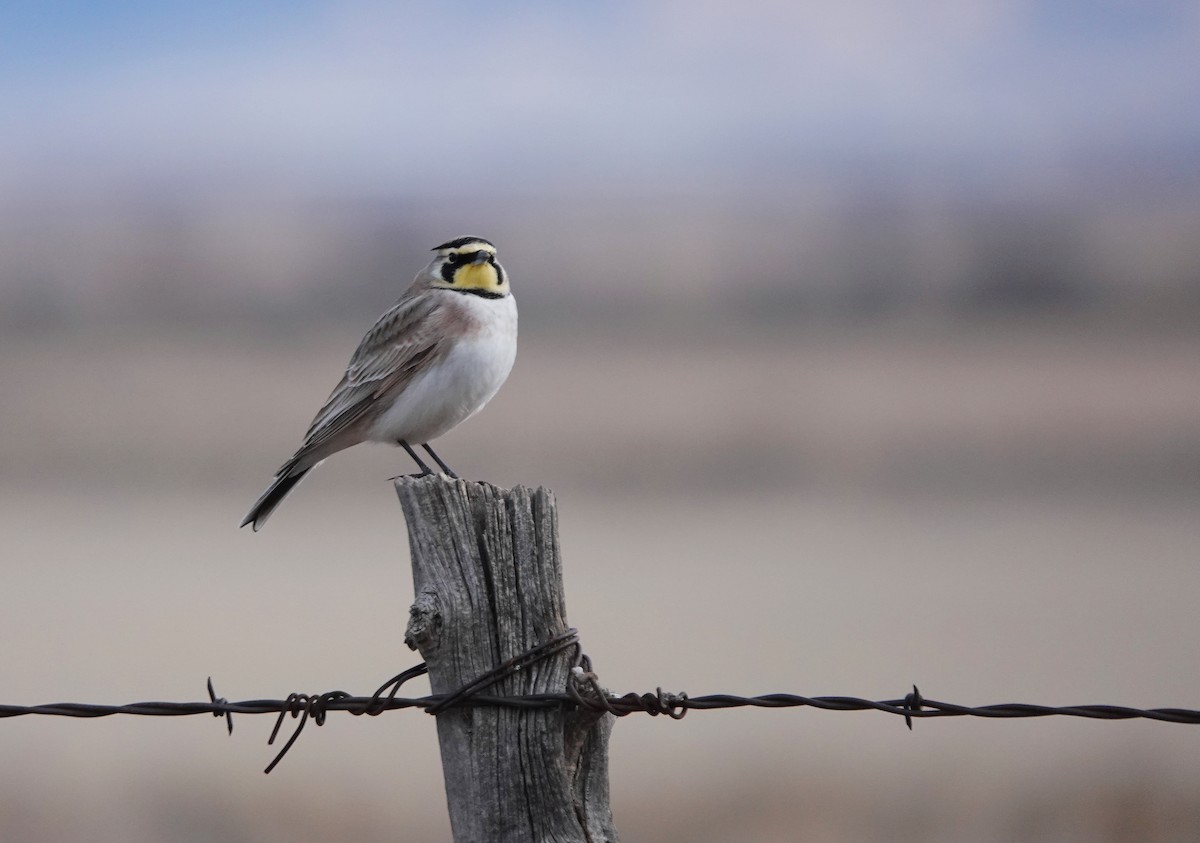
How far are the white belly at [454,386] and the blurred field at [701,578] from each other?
4953 mm

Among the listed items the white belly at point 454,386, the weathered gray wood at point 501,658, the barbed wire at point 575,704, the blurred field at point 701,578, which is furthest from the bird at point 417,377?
the blurred field at point 701,578

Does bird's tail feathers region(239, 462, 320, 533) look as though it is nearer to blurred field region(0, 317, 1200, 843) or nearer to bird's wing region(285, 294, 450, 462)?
bird's wing region(285, 294, 450, 462)

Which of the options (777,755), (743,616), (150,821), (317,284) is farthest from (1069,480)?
(317,284)

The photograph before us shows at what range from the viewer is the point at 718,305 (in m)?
67.2

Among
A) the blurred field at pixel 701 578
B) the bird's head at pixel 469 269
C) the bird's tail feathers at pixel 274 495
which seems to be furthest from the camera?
the blurred field at pixel 701 578

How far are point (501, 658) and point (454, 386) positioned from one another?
3522 mm

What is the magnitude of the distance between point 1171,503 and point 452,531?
30.1m

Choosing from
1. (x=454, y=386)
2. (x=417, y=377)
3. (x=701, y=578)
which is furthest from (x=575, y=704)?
(x=701, y=578)

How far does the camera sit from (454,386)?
811 centimetres

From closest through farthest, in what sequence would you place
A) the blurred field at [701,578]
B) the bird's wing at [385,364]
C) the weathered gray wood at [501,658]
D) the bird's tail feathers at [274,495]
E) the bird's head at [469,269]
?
the weathered gray wood at [501,658]
the bird's tail feathers at [274,495]
the bird's wing at [385,364]
the bird's head at [469,269]
the blurred field at [701,578]

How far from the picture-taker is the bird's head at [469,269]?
339 inches

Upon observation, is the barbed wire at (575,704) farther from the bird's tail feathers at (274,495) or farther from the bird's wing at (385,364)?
the bird's wing at (385,364)

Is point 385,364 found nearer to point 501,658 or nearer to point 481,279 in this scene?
point 481,279

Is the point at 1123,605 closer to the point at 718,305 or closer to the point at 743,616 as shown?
the point at 743,616
